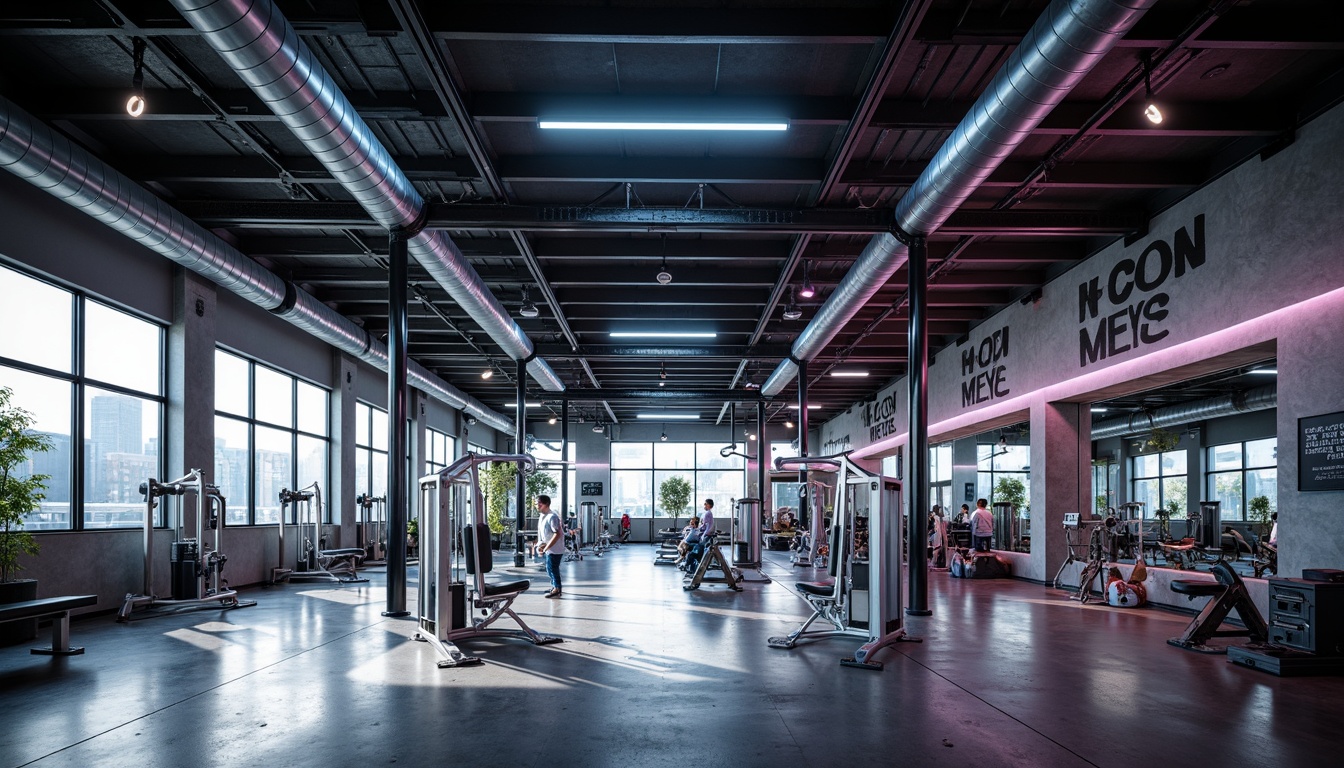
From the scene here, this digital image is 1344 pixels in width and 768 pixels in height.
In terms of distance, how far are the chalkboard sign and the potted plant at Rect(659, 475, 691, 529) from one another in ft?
79.5

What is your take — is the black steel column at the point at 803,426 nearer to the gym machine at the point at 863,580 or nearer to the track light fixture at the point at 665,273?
the track light fixture at the point at 665,273

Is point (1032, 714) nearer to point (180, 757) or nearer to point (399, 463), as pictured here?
point (180, 757)

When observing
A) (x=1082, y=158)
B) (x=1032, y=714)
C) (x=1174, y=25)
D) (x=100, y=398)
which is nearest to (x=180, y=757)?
(x=1032, y=714)

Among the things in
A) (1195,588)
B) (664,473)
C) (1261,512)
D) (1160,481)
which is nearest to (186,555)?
(1195,588)

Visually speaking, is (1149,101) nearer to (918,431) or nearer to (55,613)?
(918,431)

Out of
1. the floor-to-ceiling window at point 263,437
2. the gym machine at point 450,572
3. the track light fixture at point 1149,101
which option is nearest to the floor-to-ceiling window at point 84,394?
the floor-to-ceiling window at point 263,437

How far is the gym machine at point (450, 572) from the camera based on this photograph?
7.21 m

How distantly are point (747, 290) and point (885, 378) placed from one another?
8.94 meters

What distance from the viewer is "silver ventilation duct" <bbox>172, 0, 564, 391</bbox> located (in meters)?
5.05

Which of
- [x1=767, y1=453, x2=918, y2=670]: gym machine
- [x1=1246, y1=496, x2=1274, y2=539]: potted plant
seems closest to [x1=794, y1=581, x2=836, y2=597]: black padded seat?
[x1=767, y1=453, x2=918, y2=670]: gym machine

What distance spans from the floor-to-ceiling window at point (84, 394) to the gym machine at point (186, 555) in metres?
0.50

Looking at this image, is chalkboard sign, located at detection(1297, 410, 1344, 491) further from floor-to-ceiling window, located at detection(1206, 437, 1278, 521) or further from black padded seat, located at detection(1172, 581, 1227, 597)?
floor-to-ceiling window, located at detection(1206, 437, 1278, 521)

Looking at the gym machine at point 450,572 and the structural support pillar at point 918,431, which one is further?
the structural support pillar at point 918,431

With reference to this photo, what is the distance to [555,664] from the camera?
265 inches
